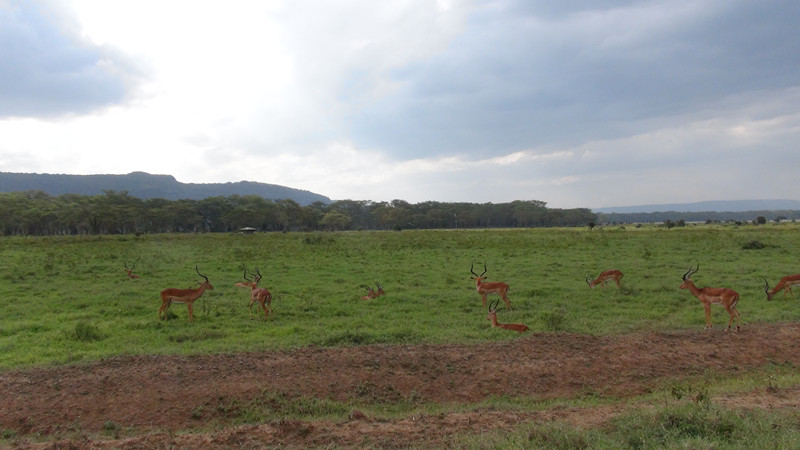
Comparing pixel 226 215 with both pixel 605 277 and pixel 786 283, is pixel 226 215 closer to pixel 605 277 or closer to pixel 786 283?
pixel 605 277

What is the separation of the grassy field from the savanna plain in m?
0.09

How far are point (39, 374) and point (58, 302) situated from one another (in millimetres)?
7585

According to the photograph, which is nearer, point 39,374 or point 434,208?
point 39,374

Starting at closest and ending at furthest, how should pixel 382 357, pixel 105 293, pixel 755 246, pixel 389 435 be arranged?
pixel 389 435
pixel 382 357
pixel 105 293
pixel 755 246

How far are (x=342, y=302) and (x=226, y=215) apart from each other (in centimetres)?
7551

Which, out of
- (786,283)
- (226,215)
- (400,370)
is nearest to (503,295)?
(400,370)

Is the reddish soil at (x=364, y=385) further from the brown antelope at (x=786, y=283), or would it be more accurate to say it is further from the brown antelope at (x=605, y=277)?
the brown antelope at (x=605, y=277)

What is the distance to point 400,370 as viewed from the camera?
775 centimetres

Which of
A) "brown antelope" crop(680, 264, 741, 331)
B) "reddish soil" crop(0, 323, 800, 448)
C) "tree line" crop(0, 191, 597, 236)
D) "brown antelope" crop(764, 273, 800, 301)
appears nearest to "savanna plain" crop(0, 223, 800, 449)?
"reddish soil" crop(0, 323, 800, 448)

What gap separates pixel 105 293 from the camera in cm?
1502

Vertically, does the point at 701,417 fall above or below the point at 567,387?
above

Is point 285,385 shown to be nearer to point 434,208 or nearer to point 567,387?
point 567,387

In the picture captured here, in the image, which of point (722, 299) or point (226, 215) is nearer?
point (722, 299)

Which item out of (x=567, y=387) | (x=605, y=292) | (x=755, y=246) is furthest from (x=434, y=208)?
(x=567, y=387)
